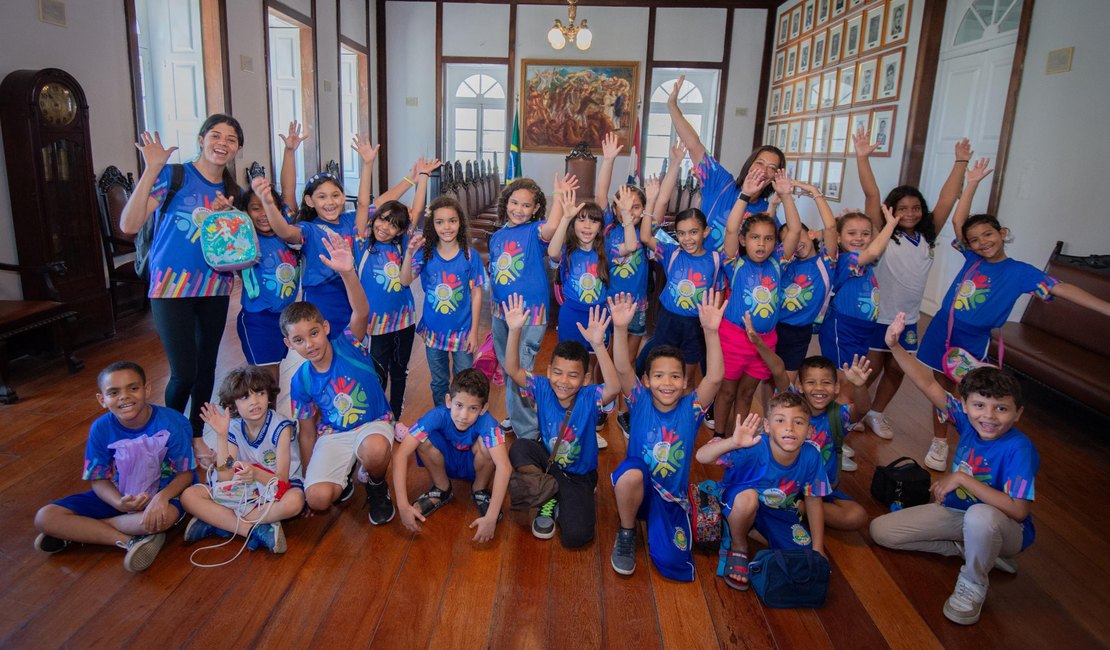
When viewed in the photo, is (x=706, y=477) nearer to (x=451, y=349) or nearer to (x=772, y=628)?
(x=772, y=628)

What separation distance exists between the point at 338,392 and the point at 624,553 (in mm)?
1208

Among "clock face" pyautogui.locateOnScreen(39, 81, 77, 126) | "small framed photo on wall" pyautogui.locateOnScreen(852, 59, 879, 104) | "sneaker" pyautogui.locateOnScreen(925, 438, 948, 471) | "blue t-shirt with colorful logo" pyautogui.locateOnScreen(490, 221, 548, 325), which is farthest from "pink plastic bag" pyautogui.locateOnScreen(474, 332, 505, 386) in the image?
"small framed photo on wall" pyautogui.locateOnScreen(852, 59, 879, 104)

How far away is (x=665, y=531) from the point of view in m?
2.32

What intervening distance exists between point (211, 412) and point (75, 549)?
2.09 feet

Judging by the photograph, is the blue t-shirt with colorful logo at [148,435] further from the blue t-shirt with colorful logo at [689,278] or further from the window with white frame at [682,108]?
the window with white frame at [682,108]

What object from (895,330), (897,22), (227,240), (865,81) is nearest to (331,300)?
(227,240)

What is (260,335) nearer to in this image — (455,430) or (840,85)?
(455,430)

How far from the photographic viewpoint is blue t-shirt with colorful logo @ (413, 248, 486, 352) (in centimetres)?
294

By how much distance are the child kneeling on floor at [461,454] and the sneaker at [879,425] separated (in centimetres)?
214

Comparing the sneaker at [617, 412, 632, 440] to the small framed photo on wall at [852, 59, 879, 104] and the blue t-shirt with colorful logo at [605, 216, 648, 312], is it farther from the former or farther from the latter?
the small framed photo on wall at [852, 59, 879, 104]

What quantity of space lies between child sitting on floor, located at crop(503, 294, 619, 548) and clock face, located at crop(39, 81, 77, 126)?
3.42 metres

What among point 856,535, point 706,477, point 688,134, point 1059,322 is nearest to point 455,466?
point 706,477

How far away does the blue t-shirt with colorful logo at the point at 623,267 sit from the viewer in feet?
10.5

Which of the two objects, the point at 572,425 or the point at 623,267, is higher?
the point at 623,267
